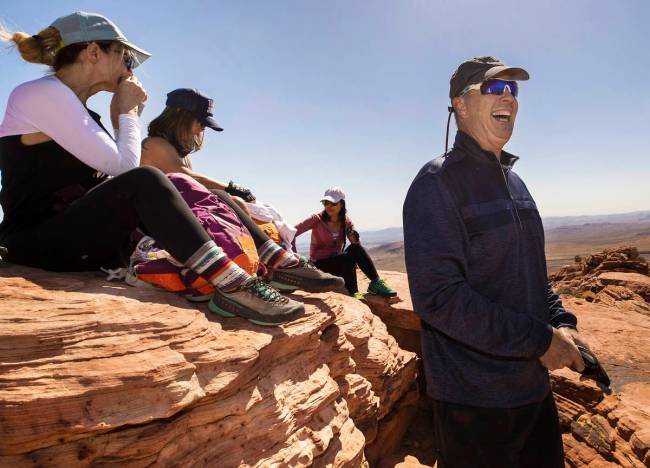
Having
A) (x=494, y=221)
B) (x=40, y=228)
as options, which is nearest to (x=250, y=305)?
(x=40, y=228)

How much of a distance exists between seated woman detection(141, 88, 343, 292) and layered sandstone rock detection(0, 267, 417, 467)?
1.72 feet

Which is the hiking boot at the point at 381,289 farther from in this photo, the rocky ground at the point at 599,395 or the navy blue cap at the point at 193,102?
the navy blue cap at the point at 193,102

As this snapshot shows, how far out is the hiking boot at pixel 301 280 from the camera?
3.48m

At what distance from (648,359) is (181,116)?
27.2ft

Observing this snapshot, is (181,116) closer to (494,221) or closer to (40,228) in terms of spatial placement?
(40,228)

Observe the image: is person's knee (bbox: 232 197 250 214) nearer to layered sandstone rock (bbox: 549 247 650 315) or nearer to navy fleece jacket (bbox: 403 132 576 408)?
navy fleece jacket (bbox: 403 132 576 408)

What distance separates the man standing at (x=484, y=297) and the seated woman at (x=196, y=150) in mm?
1469

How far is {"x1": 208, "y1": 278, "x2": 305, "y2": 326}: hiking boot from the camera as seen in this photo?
260 cm

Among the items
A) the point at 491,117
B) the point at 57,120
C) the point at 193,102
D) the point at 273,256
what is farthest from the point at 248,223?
the point at 491,117

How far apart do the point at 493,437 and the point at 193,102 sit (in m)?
3.78

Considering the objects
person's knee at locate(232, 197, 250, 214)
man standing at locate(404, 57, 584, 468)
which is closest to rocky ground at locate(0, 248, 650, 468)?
man standing at locate(404, 57, 584, 468)

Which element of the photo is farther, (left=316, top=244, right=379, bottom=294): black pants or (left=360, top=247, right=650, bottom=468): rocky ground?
(left=316, top=244, right=379, bottom=294): black pants

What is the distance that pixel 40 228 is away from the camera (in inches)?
96.4

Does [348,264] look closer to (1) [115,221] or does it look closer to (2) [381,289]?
(2) [381,289]
